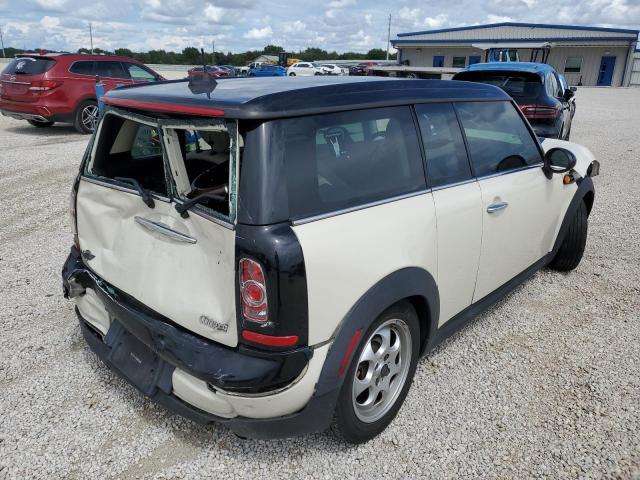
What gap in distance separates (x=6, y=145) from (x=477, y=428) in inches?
413

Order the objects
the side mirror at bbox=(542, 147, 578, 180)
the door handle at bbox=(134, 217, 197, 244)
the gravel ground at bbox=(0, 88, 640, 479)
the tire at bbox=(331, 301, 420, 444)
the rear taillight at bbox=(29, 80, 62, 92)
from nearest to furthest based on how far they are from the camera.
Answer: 1. the door handle at bbox=(134, 217, 197, 244)
2. the tire at bbox=(331, 301, 420, 444)
3. the gravel ground at bbox=(0, 88, 640, 479)
4. the side mirror at bbox=(542, 147, 578, 180)
5. the rear taillight at bbox=(29, 80, 62, 92)

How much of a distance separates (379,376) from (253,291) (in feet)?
2.97

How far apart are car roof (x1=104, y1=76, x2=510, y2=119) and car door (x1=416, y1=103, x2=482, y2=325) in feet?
0.42

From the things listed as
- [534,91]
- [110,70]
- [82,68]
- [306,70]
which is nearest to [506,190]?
[534,91]

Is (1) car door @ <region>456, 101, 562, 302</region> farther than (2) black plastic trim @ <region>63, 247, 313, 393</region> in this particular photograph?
Yes

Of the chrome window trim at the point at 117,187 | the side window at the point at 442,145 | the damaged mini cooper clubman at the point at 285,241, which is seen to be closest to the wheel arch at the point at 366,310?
the damaged mini cooper clubman at the point at 285,241

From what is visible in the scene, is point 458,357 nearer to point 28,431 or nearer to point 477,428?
point 477,428

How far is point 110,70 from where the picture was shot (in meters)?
11.4

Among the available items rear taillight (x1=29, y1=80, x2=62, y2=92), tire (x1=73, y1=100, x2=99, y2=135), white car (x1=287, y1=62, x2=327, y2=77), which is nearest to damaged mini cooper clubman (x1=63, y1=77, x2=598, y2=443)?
rear taillight (x1=29, y1=80, x2=62, y2=92)

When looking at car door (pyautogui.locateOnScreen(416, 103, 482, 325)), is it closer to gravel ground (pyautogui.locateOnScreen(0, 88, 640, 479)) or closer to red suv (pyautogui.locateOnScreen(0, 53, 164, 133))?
gravel ground (pyautogui.locateOnScreen(0, 88, 640, 479))

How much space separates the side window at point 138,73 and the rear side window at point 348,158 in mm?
11086

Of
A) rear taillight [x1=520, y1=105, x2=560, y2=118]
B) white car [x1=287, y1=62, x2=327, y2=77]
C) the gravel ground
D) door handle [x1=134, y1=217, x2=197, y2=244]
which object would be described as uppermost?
door handle [x1=134, y1=217, x2=197, y2=244]

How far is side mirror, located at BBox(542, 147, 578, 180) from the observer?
332 centimetres

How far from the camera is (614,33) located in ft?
132
